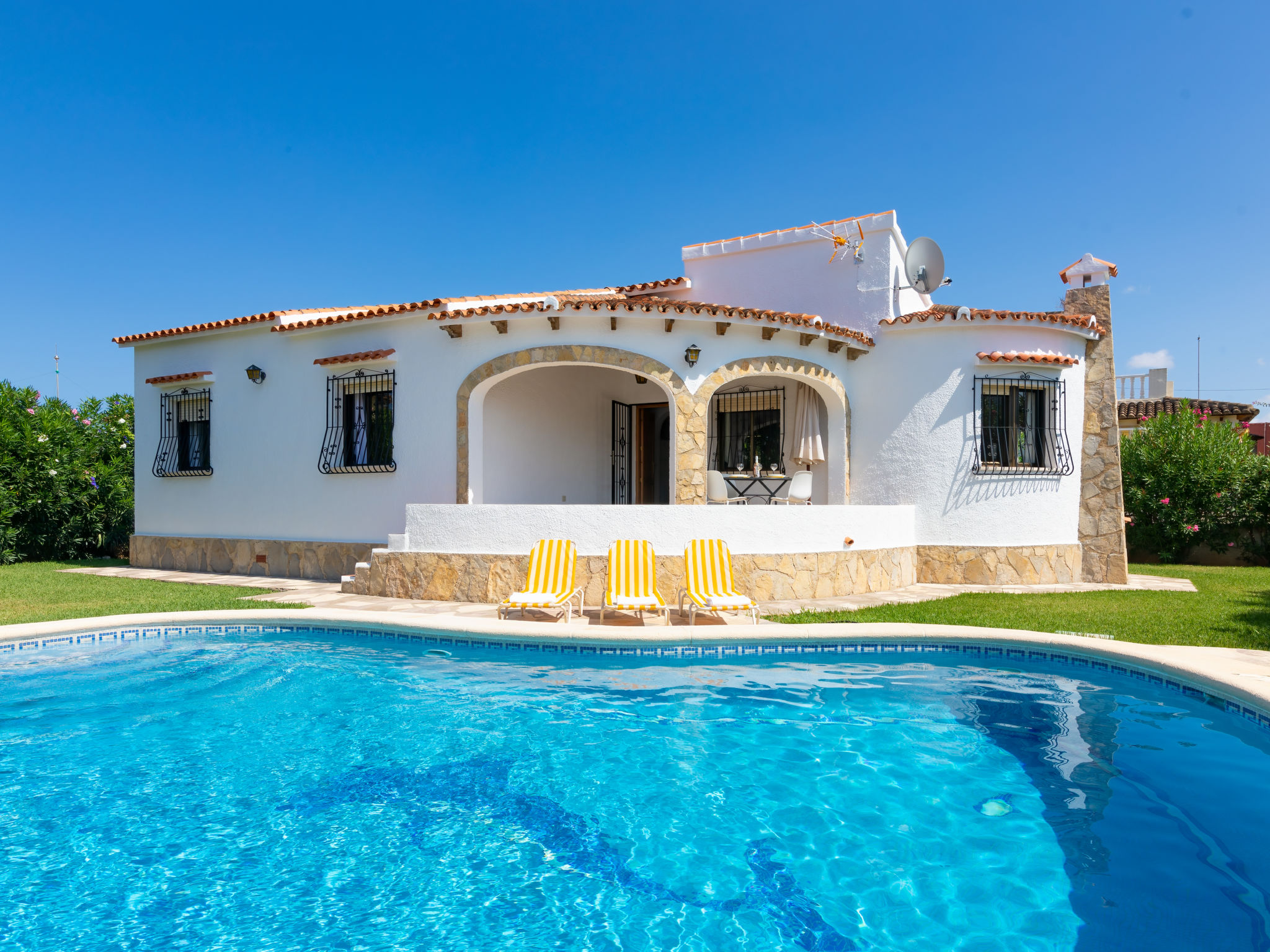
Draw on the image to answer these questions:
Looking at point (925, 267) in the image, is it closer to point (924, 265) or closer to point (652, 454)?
point (924, 265)

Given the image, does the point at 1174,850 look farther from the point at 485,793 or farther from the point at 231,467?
the point at 231,467

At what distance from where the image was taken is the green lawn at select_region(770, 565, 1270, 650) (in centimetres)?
823

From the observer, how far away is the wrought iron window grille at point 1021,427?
12.9 meters

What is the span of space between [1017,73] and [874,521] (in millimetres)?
8841

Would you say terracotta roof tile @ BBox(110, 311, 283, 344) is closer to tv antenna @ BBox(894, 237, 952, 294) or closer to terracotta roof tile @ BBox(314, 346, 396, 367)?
terracotta roof tile @ BBox(314, 346, 396, 367)

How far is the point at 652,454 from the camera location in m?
16.5

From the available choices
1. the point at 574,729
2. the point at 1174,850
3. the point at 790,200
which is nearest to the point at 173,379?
the point at 574,729

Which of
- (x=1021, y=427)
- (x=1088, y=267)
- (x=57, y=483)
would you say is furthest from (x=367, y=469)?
(x=1088, y=267)

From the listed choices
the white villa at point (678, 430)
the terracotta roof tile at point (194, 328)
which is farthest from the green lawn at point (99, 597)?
the terracotta roof tile at point (194, 328)

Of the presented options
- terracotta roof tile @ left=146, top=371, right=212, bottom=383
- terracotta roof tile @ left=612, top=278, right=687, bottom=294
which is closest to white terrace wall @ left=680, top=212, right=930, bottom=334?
terracotta roof tile @ left=612, top=278, right=687, bottom=294

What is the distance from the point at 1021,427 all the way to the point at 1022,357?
131 centimetres

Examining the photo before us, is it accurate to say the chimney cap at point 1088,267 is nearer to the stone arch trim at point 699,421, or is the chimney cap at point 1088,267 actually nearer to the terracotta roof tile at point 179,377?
the stone arch trim at point 699,421

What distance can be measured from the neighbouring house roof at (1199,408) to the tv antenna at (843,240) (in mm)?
16665

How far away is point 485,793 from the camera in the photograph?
188 inches
